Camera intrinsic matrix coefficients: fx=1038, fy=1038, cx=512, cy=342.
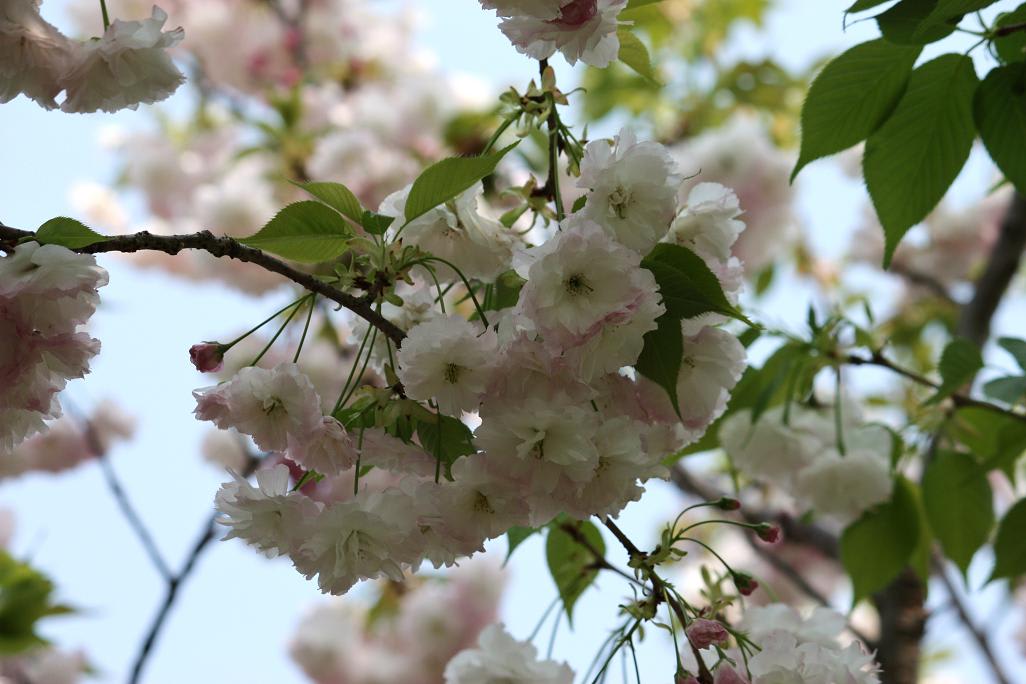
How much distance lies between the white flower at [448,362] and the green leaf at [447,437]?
0.16ft

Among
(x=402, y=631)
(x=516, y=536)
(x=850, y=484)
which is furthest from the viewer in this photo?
(x=402, y=631)

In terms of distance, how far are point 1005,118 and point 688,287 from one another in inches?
11.9

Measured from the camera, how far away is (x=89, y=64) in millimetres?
681

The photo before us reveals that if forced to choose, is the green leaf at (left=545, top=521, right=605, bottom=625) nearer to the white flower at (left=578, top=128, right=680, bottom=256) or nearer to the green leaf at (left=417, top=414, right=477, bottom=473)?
the green leaf at (left=417, top=414, right=477, bottom=473)

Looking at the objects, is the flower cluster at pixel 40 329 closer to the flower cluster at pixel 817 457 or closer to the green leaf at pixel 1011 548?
the flower cluster at pixel 817 457

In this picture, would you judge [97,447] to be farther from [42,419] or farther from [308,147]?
[42,419]

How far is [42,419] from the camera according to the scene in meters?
0.64

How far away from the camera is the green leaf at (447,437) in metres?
0.65

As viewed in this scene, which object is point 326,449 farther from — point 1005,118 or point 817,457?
point 817,457

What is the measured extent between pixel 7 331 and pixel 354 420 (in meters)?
0.20

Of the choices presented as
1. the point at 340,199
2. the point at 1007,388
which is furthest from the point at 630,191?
the point at 1007,388

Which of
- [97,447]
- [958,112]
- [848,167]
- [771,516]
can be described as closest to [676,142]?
[848,167]

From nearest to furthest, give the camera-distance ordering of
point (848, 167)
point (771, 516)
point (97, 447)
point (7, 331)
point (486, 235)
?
point (7, 331) < point (486, 235) < point (97, 447) < point (771, 516) < point (848, 167)

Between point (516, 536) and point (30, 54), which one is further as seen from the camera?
point (516, 536)
